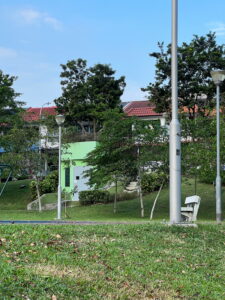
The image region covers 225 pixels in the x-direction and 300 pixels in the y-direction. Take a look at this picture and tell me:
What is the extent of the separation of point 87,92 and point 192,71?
1042cm

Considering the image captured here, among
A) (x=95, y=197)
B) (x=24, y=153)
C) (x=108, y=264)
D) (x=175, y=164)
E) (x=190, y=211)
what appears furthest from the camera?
(x=95, y=197)

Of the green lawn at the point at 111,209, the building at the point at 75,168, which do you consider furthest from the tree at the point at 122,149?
the building at the point at 75,168

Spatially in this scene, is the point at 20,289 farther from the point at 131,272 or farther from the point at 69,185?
the point at 69,185

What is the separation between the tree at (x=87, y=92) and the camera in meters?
41.5

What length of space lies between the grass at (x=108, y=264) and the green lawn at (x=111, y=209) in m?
13.9

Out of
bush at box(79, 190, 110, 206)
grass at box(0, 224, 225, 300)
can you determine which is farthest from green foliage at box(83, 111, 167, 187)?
grass at box(0, 224, 225, 300)

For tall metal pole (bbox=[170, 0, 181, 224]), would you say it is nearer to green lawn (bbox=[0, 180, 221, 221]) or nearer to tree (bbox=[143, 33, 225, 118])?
green lawn (bbox=[0, 180, 221, 221])

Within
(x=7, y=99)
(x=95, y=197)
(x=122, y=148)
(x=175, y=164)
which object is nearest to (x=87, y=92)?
(x=7, y=99)

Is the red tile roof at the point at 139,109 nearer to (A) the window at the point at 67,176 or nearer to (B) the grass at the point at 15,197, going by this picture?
(A) the window at the point at 67,176

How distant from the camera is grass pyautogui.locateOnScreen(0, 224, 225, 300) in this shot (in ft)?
17.9

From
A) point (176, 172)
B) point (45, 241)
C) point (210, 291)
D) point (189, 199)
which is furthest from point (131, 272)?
point (189, 199)

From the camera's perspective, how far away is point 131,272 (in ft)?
20.9

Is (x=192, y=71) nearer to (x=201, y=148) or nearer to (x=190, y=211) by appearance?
(x=201, y=148)

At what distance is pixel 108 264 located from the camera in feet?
21.8
